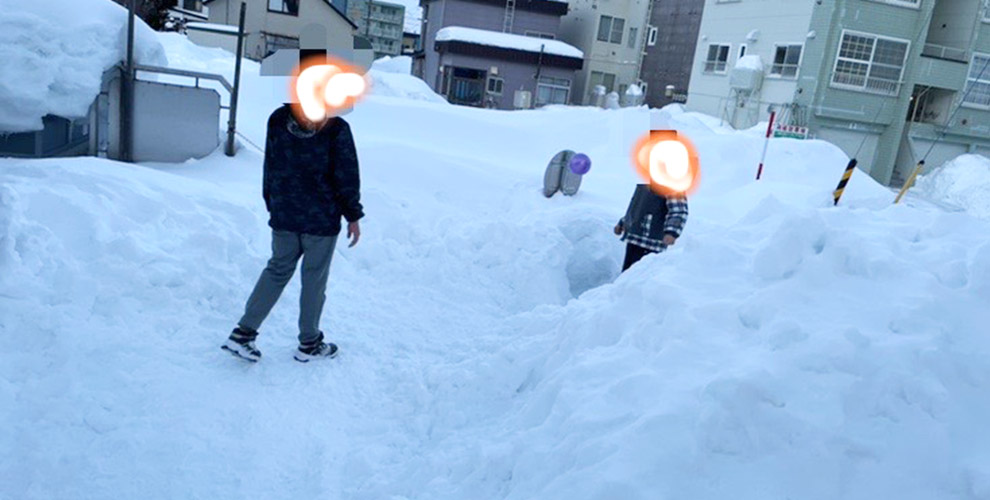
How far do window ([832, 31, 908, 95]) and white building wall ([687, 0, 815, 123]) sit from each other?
4.46 feet

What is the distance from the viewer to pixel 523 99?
3212 cm

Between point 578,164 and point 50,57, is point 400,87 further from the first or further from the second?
point 50,57

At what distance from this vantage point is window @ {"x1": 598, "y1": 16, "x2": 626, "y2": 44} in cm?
3753

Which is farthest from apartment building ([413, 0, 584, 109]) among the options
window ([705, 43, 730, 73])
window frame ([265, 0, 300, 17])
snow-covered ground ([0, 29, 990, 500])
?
snow-covered ground ([0, 29, 990, 500])

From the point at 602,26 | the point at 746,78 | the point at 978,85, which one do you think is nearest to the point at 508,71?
the point at 602,26

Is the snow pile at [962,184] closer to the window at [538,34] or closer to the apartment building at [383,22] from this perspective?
the window at [538,34]

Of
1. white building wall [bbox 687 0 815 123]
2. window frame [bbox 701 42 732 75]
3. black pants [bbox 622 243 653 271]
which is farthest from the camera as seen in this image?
window frame [bbox 701 42 732 75]

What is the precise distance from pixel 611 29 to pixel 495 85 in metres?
8.24

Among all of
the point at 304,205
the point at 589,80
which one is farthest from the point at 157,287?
the point at 589,80

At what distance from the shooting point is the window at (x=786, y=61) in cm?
2458

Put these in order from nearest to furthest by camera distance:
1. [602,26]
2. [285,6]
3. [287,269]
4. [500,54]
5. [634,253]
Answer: [287,269]
[634,253]
[500,54]
[285,6]
[602,26]

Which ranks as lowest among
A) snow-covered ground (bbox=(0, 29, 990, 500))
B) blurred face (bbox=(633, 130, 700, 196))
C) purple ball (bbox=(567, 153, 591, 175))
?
snow-covered ground (bbox=(0, 29, 990, 500))

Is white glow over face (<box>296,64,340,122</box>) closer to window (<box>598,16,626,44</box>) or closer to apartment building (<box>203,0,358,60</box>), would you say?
apartment building (<box>203,0,358,60</box>)

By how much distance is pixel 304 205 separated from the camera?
3855 millimetres
